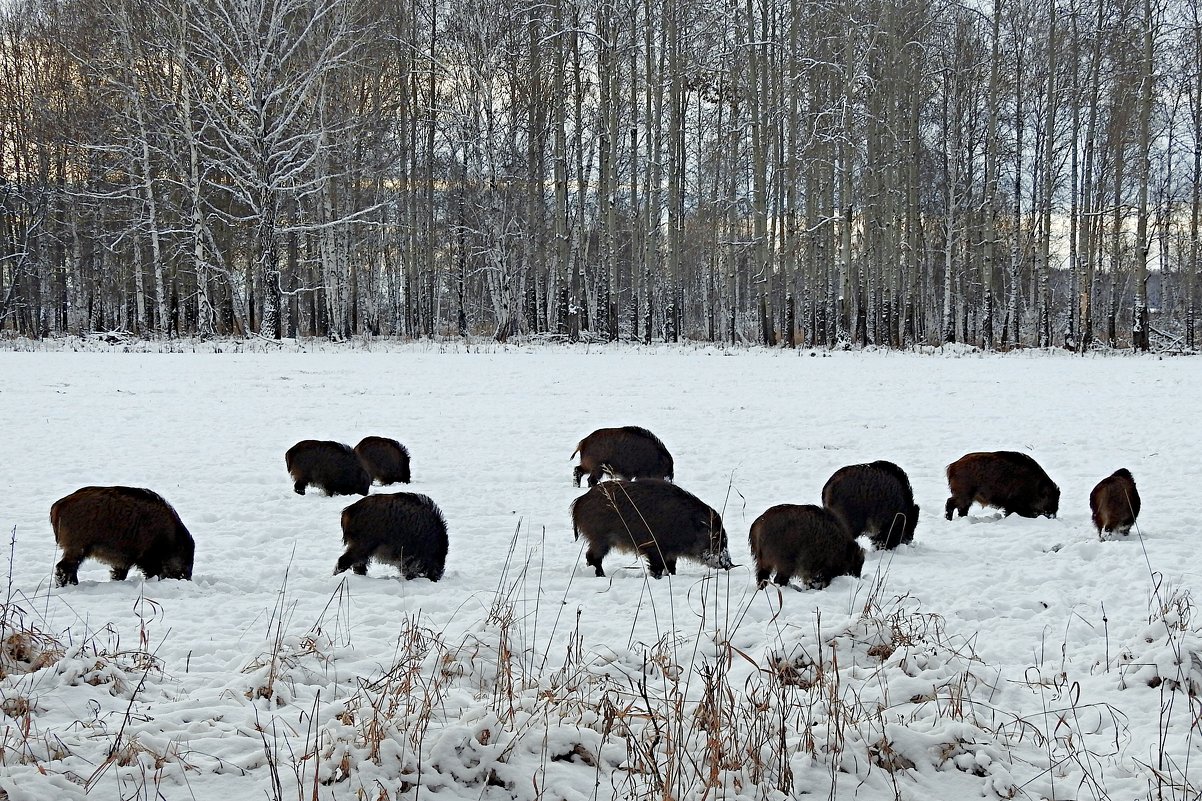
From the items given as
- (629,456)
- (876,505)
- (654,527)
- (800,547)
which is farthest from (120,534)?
(876,505)

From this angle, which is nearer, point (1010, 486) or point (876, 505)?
point (876, 505)

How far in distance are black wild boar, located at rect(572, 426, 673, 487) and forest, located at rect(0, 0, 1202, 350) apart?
20.3m

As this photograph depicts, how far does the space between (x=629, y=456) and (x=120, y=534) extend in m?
3.92

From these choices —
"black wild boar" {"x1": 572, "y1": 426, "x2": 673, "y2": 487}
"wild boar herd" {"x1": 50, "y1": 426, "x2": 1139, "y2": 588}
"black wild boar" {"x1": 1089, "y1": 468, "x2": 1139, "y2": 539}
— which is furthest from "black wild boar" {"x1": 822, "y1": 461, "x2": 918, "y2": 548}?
"black wild boar" {"x1": 572, "y1": 426, "x2": 673, "y2": 487}

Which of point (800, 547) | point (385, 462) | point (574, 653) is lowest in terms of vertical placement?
point (574, 653)

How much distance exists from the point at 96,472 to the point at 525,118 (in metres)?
29.1

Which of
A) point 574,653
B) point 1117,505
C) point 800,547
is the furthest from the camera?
point 1117,505

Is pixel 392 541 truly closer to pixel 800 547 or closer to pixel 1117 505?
pixel 800 547

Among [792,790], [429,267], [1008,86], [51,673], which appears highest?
[1008,86]

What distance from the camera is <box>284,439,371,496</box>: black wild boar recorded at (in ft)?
21.8

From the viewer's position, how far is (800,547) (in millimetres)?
4395

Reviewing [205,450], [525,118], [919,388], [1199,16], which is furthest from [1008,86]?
[205,450]

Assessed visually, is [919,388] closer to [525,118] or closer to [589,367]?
[589,367]

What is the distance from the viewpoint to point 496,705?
2855mm
